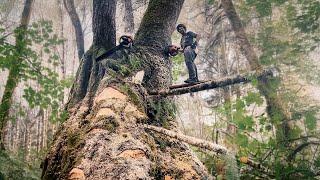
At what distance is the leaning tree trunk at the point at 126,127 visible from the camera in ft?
9.84

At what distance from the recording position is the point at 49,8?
1309 cm

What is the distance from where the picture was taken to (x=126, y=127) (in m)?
3.54

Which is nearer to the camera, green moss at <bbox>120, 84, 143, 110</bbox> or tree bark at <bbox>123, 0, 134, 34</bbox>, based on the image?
green moss at <bbox>120, 84, 143, 110</bbox>

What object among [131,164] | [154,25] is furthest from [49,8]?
[131,164]

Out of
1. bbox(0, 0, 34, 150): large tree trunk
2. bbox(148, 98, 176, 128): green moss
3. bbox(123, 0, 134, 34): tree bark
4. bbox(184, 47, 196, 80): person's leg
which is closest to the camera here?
bbox(148, 98, 176, 128): green moss

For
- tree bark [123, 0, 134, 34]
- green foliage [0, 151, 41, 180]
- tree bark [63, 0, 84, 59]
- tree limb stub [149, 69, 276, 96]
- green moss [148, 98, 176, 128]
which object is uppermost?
tree bark [63, 0, 84, 59]

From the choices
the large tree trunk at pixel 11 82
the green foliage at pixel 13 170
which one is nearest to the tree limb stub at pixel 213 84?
the green foliage at pixel 13 170

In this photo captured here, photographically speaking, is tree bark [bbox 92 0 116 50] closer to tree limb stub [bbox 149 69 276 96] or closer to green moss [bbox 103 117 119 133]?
tree limb stub [bbox 149 69 276 96]

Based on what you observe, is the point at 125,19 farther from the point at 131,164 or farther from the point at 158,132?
the point at 131,164

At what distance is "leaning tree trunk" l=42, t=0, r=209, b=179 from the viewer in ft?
9.84

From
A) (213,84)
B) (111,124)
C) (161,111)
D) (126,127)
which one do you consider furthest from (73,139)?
(213,84)

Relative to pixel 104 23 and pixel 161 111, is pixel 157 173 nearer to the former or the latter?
pixel 161 111

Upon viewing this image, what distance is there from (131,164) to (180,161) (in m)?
1.03

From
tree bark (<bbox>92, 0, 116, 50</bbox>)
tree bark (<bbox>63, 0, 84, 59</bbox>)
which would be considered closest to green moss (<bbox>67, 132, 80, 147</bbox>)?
tree bark (<bbox>92, 0, 116, 50</bbox>)
